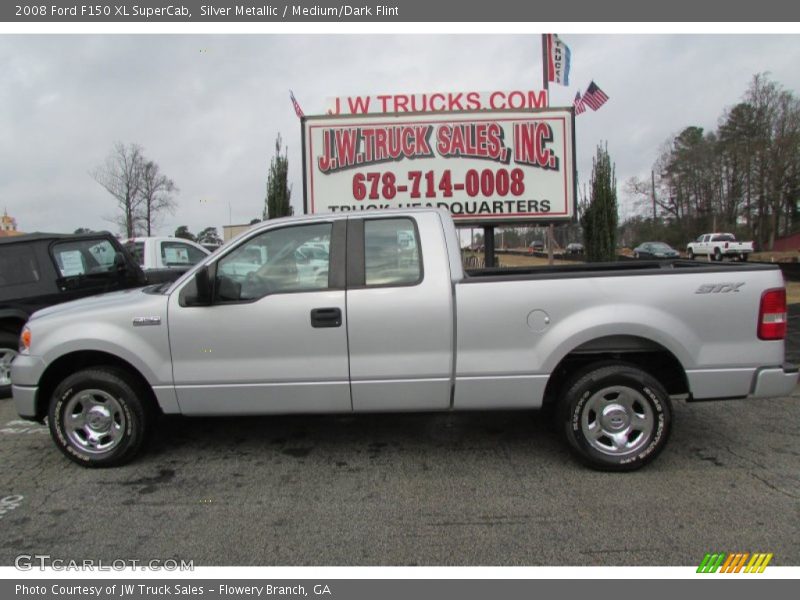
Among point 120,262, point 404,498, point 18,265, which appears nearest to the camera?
point 404,498

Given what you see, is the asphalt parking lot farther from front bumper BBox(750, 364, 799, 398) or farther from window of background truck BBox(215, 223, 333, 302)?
window of background truck BBox(215, 223, 333, 302)

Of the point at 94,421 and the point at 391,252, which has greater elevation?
the point at 391,252

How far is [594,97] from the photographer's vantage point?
1100 centimetres

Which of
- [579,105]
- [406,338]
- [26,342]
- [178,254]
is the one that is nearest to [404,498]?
[406,338]

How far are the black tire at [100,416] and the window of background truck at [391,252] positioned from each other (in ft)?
6.37

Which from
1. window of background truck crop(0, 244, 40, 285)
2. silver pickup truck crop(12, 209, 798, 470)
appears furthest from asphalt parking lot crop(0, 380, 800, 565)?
window of background truck crop(0, 244, 40, 285)

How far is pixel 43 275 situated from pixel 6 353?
0.97 metres

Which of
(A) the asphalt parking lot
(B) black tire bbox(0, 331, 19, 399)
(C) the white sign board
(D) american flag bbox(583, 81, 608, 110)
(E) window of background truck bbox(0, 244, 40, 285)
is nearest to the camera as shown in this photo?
(A) the asphalt parking lot

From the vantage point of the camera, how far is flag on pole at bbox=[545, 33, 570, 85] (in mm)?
11156

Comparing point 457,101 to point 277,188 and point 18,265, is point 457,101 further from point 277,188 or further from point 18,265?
point 18,265

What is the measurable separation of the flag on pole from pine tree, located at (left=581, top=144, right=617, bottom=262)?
5.79 ft

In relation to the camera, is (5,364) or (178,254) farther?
(178,254)
